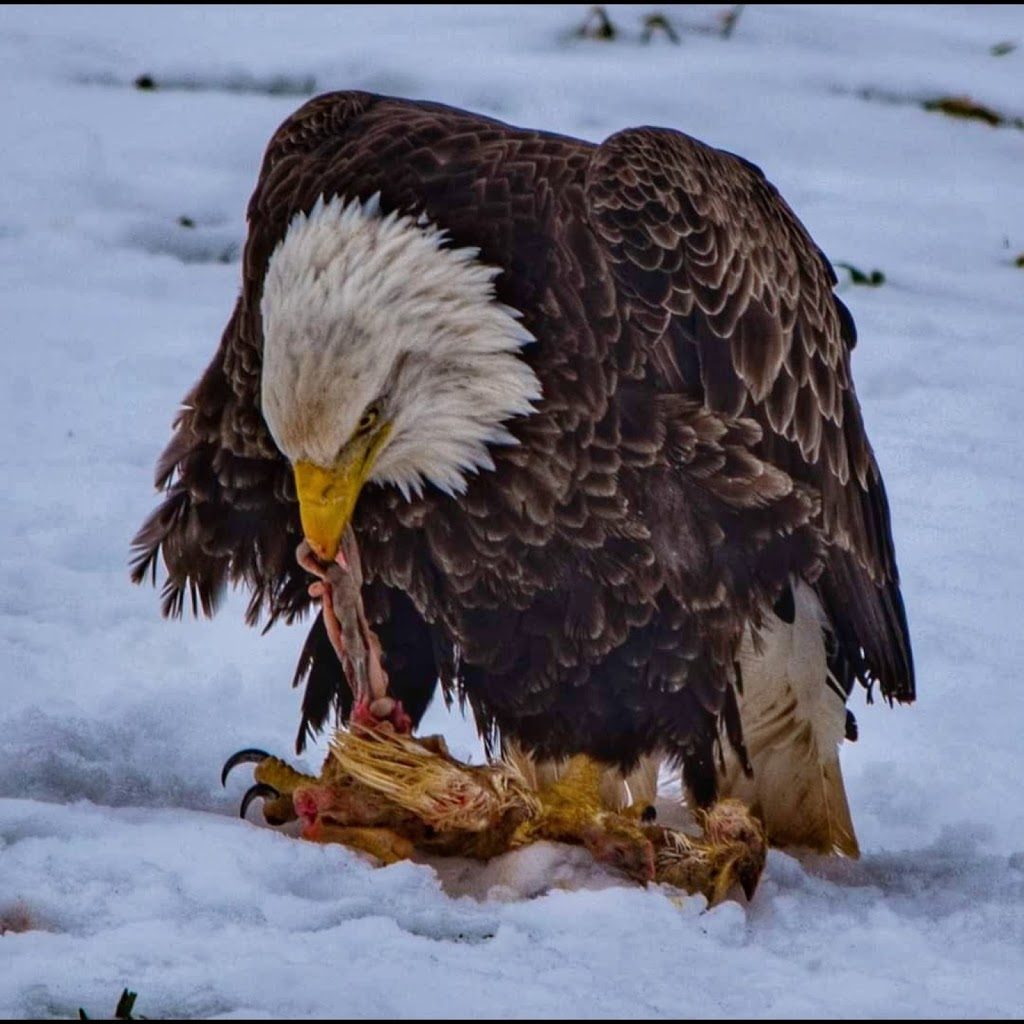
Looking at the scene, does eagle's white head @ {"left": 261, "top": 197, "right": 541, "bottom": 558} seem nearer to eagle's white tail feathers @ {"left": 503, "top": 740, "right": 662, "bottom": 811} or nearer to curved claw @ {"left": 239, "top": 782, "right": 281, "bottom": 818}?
curved claw @ {"left": 239, "top": 782, "right": 281, "bottom": 818}

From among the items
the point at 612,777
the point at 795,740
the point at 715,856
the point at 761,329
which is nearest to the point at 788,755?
the point at 795,740

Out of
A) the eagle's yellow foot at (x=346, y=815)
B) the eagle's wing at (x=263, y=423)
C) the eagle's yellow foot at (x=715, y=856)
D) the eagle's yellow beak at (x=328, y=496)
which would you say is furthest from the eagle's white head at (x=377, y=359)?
the eagle's yellow foot at (x=715, y=856)

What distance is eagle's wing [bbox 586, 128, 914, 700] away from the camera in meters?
4.40

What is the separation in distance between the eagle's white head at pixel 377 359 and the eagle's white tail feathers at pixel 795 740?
0.95 meters

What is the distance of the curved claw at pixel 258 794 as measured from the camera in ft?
14.3

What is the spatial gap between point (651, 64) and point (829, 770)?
4.91m

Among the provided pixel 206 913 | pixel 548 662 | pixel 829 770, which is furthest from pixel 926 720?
pixel 206 913

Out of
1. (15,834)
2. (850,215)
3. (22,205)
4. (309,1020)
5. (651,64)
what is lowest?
(309,1020)

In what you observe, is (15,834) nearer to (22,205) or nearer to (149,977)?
(149,977)

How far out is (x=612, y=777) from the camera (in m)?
4.88

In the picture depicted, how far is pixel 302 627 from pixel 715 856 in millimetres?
1692

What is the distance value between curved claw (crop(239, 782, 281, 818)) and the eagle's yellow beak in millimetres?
583

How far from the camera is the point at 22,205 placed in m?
7.56

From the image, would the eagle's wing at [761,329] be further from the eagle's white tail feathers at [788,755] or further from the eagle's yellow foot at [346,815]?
the eagle's yellow foot at [346,815]
